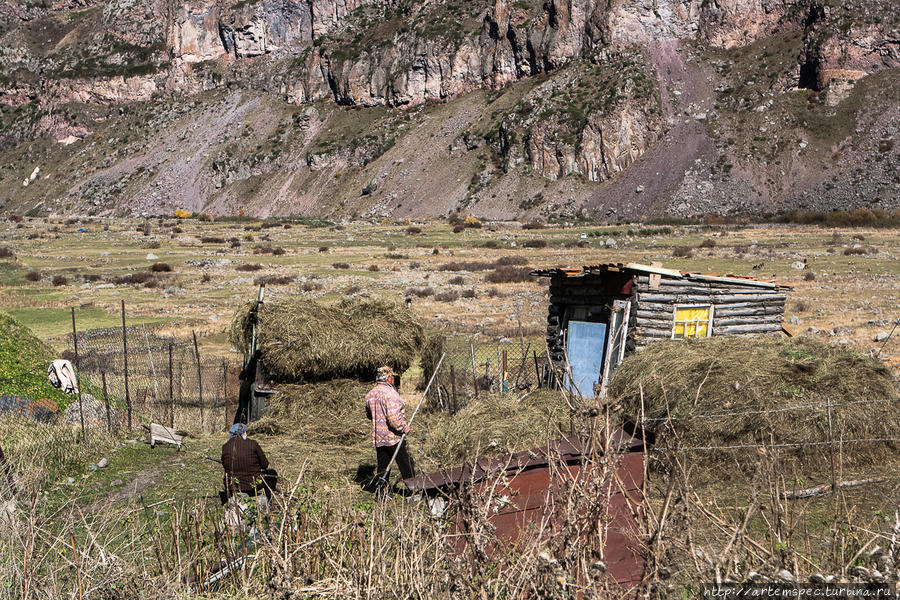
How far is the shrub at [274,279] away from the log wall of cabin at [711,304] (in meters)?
24.2

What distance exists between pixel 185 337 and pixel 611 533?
1931 centimetres

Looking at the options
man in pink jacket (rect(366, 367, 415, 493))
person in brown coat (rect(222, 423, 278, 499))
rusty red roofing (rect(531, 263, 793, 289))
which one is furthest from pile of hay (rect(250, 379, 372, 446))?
rusty red roofing (rect(531, 263, 793, 289))

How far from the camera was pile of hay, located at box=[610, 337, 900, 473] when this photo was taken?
991 cm

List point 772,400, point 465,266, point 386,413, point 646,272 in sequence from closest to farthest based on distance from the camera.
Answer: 1. point 386,413
2. point 772,400
3. point 646,272
4. point 465,266

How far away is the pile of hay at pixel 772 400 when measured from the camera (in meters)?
9.91

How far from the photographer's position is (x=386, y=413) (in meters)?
8.02

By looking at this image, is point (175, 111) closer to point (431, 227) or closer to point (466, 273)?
point (431, 227)

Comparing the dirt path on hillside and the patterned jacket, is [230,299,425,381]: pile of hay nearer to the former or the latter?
the patterned jacket

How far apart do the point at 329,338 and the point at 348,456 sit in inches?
88.1

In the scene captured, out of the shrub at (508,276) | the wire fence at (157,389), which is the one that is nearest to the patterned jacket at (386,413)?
the wire fence at (157,389)

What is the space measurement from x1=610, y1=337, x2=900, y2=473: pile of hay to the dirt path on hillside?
7482 centimetres

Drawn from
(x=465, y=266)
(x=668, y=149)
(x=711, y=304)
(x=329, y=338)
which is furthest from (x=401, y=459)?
(x=668, y=149)

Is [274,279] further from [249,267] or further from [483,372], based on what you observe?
[483,372]

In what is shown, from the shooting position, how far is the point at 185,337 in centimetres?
2267
